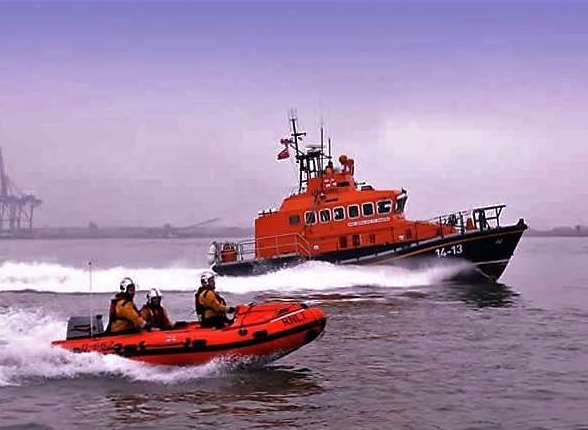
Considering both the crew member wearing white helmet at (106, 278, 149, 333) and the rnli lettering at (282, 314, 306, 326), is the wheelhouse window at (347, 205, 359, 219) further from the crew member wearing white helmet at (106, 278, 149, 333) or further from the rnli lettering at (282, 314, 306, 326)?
the crew member wearing white helmet at (106, 278, 149, 333)

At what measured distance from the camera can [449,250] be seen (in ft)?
70.9

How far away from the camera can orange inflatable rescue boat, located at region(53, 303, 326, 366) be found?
10188 mm

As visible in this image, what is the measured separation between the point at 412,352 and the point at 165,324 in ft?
13.9

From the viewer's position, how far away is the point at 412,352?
40.0 ft

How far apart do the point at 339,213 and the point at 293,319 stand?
11.5 meters

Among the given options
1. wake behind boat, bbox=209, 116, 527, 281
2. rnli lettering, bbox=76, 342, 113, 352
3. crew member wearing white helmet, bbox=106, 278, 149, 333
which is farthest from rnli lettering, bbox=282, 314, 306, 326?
wake behind boat, bbox=209, 116, 527, 281

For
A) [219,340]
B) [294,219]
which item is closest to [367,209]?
[294,219]

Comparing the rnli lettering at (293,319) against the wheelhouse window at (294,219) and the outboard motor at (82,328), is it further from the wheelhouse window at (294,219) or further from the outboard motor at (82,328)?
the wheelhouse window at (294,219)

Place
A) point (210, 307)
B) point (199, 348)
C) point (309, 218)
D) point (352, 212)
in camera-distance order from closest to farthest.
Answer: point (199, 348) → point (210, 307) → point (352, 212) → point (309, 218)

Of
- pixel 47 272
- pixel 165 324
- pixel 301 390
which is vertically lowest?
pixel 301 390

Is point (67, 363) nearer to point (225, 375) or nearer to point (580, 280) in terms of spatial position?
point (225, 375)

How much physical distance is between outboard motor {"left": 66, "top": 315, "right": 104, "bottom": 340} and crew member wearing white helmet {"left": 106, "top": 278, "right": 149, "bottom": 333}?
45 centimetres

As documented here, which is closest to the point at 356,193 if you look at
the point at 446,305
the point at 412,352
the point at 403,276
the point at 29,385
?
the point at 403,276

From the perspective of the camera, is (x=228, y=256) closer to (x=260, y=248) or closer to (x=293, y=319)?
(x=260, y=248)
